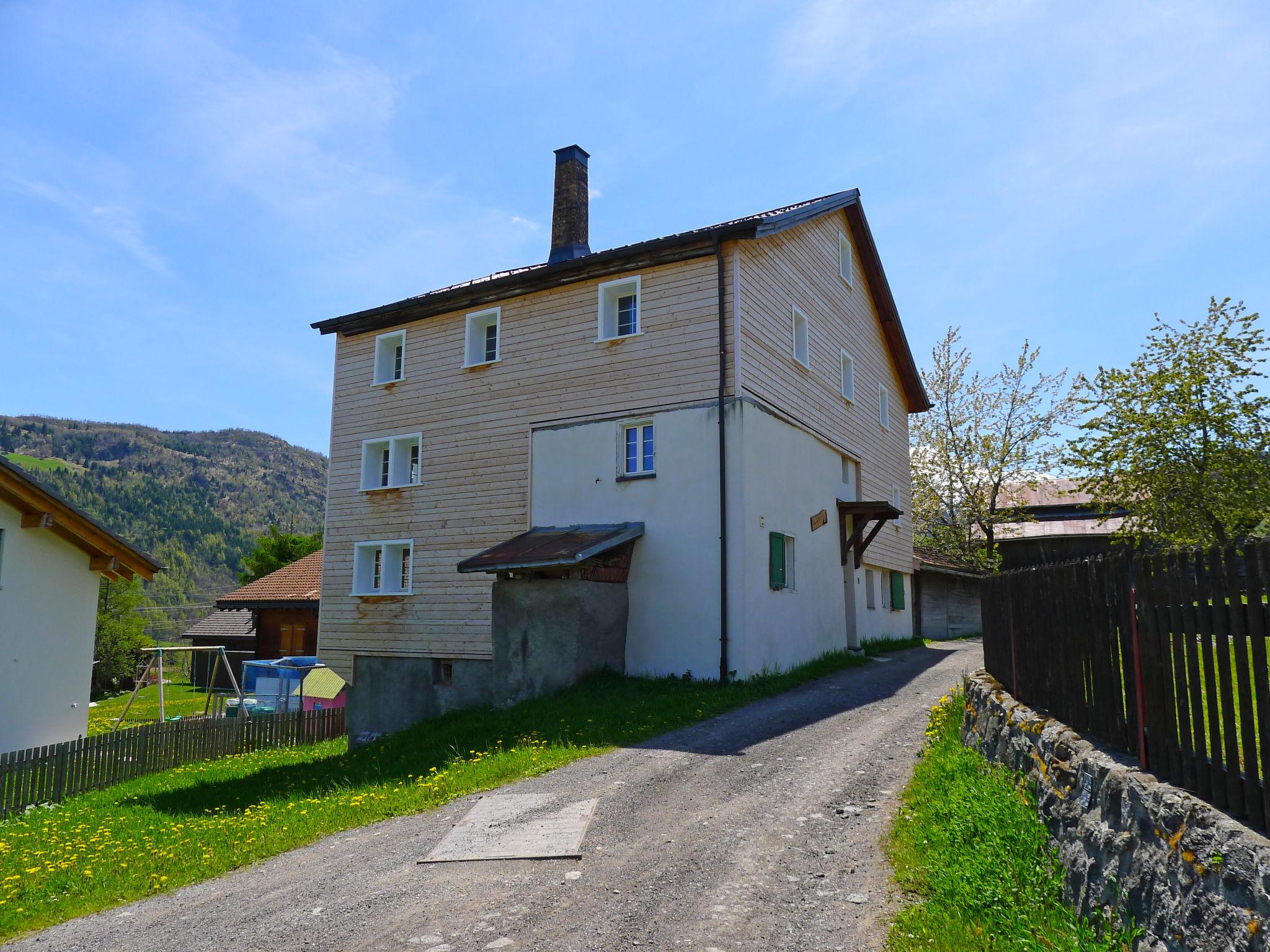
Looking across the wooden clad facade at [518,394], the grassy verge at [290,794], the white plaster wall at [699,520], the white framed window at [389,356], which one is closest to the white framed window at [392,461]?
the wooden clad facade at [518,394]

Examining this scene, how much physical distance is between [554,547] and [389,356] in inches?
351

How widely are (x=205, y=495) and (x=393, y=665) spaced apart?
146553 mm

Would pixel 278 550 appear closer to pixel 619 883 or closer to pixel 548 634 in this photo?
pixel 548 634

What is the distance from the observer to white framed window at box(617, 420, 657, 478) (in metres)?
17.3

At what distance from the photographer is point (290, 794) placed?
11.9m

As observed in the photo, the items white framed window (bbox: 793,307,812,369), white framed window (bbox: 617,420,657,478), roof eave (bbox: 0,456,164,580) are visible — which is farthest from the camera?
white framed window (bbox: 793,307,812,369)

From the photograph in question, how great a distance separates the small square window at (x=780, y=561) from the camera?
16.9 m

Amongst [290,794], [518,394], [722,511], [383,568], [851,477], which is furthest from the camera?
[851,477]

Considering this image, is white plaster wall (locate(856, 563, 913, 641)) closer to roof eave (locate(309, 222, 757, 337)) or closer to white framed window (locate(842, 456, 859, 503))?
white framed window (locate(842, 456, 859, 503))

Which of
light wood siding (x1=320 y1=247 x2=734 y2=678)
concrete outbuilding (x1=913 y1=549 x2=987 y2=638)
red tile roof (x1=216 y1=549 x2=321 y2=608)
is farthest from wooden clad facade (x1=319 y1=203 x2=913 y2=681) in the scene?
red tile roof (x1=216 y1=549 x2=321 y2=608)

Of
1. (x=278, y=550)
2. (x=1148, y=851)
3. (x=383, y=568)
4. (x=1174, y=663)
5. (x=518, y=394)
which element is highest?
(x=518, y=394)

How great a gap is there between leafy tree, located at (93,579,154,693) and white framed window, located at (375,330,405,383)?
2965 cm

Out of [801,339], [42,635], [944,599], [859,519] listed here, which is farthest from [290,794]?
[944,599]

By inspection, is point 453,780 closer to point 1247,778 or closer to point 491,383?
point 1247,778
